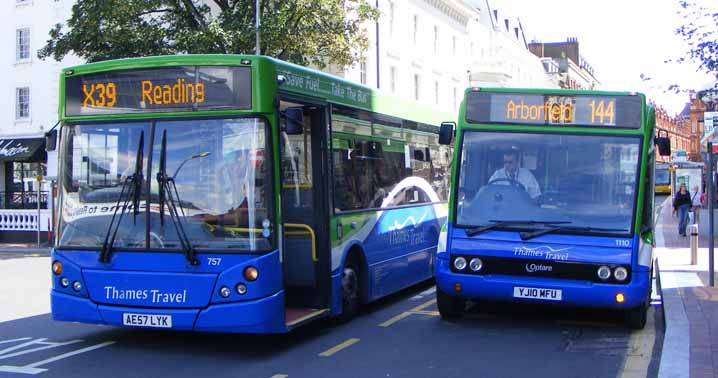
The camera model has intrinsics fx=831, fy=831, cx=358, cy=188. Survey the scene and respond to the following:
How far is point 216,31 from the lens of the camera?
23844mm

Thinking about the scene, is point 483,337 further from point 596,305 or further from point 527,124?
point 527,124

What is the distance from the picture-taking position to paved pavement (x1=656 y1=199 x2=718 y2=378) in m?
7.54

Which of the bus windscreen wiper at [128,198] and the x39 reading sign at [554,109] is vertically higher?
the x39 reading sign at [554,109]

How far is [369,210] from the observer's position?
10758 mm

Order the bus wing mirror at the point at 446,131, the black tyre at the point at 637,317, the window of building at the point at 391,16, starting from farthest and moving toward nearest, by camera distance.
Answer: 1. the window of building at the point at 391,16
2. the bus wing mirror at the point at 446,131
3. the black tyre at the point at 637,317

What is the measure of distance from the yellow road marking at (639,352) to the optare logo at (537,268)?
3.87ft

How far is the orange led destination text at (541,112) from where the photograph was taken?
987 cm

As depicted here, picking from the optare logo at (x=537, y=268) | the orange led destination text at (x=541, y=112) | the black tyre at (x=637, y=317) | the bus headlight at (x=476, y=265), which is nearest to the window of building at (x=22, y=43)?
the orange led destination text at (x=541, y=112)

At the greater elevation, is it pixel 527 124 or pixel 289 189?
pixel 527 124

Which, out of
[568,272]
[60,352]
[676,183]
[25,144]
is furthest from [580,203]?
[676,183]

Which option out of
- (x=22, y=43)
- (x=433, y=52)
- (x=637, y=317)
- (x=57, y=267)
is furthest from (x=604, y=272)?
(x=433, y=52)

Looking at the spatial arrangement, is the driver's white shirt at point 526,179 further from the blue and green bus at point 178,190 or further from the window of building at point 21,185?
the window of building at point 21,185

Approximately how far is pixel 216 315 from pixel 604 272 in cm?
426

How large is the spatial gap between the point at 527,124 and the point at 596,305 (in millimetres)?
2275
